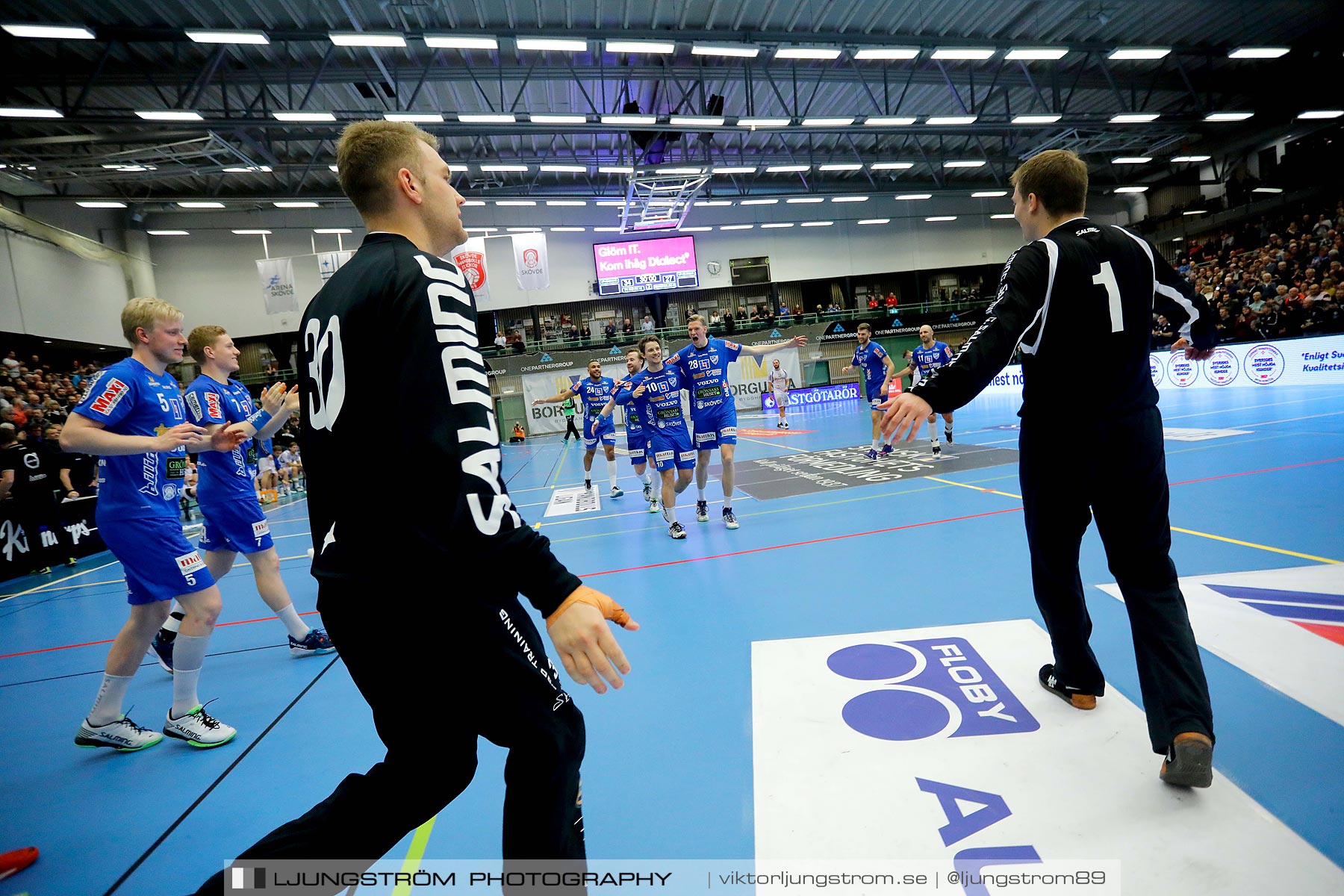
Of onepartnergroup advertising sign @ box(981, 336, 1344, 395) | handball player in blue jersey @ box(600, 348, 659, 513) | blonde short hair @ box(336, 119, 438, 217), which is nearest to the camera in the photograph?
blonde short hair @ box(336, 119, 438, 217)

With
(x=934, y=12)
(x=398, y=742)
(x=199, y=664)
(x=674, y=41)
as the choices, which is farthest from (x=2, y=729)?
(x=934, y=12)

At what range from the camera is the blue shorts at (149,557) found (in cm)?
306

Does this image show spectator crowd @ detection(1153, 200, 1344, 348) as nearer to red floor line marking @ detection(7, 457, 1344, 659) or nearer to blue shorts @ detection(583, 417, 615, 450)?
red floor line marking @ detection(7, 457, 1344, 659)

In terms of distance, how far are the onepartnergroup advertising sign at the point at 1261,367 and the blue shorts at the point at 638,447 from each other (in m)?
8.56

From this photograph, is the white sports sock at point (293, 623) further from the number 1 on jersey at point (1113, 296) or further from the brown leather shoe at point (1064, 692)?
the number 1 on jersey at point (1113, 296)

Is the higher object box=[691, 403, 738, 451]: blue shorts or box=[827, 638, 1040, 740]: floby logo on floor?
box=[691, 403, 738, 451]: blue shorts

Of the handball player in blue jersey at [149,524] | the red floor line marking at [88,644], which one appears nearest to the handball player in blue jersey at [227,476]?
the handball player in blue jersey at [149,524]

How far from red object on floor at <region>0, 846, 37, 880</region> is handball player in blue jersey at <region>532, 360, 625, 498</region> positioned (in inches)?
314

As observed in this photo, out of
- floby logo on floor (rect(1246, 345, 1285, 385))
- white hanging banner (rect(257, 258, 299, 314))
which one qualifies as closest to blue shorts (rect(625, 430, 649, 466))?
floby logo on floor (rect(1246, 345, 1285, 385))

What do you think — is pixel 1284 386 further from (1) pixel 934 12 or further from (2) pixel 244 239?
(2) pixel 244 239

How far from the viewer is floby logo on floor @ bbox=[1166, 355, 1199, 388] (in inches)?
612

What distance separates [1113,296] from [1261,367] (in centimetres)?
1729

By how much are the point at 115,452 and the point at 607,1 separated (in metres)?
15.2

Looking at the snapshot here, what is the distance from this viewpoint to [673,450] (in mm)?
7254
